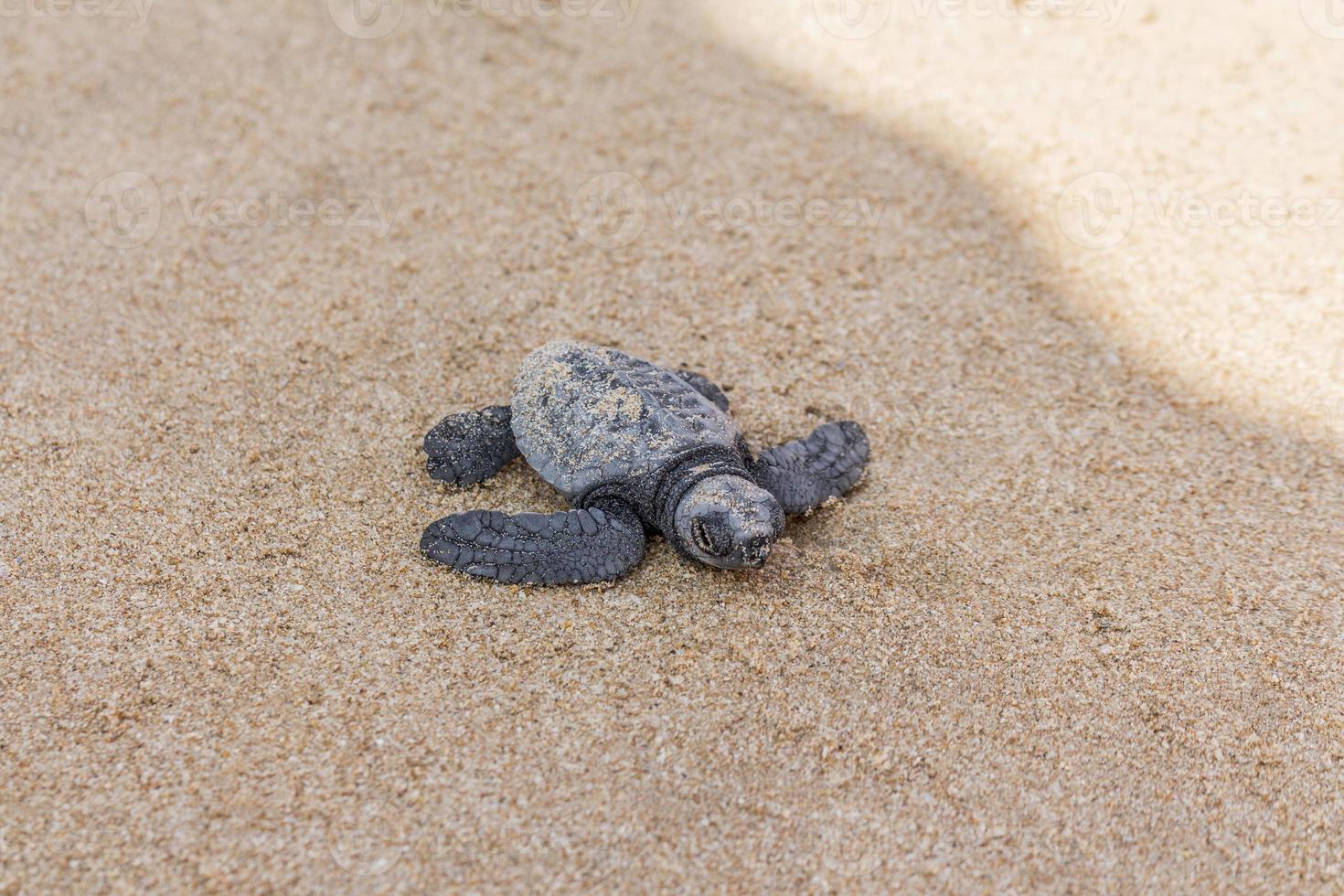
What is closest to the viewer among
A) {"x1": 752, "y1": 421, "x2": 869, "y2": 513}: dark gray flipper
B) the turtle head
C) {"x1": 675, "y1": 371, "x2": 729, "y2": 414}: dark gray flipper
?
the turtle head

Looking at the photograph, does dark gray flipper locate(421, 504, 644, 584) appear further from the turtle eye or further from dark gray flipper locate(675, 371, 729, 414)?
dark gray flipper locate(675, 371, 729, 414)

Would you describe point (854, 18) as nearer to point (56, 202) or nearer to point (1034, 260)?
point (1034, 260)

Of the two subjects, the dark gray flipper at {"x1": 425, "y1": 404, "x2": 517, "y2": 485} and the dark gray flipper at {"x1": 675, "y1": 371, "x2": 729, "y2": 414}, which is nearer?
the dark gray flipper at {"x1": 425, "y1": 404, "x2": 517, "y2": 485}

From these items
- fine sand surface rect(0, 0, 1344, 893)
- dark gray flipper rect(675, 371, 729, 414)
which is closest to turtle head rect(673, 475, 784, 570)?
fine sand surface rect(0, 0, 1344, 893)

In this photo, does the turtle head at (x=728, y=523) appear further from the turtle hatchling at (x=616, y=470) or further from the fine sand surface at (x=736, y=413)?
the fine sand surface at (x=736, y=413)

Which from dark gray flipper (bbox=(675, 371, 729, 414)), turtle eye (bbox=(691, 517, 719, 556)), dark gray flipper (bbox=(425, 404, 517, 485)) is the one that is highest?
dark gray flipper (bbox=(675, 371, 729, 414))

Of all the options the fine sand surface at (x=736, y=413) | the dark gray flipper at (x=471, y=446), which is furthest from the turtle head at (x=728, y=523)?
the dark gray flipper at (x=471, y=446)

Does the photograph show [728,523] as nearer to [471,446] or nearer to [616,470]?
[616,470]
